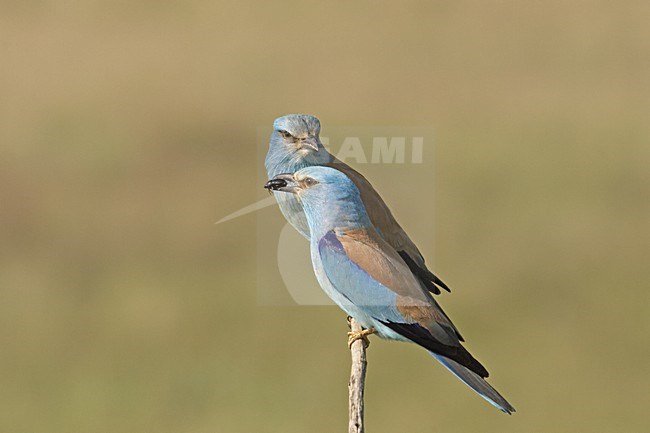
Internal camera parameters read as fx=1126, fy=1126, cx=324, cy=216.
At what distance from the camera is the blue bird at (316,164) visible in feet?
5.73

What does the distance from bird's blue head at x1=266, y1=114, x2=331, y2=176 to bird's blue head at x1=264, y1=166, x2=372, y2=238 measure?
0.16 m

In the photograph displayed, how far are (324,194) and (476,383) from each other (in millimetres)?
349

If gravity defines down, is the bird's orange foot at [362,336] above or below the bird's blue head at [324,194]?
below

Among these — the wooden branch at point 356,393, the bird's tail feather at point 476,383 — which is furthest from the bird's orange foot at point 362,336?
the bird's tail feather at point 476,383

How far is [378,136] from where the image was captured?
1.74 meters

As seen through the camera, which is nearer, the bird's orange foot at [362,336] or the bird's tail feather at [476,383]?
the bird's tail feather at [476,383]

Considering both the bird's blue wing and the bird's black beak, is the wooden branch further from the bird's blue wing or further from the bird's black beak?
the bird's black beak

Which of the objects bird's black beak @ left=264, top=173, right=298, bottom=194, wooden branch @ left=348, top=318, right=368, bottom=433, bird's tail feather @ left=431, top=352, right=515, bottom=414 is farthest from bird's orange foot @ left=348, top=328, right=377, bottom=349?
bird's black beak @ left=264, top=173, right=298, bottom=194

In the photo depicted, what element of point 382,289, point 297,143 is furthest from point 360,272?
point 297,143

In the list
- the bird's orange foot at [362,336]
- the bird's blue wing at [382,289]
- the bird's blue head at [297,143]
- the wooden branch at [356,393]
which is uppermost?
the bird's blue head at [297,143]

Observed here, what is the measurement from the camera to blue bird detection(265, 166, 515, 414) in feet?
5.23

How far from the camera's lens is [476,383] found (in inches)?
63.7

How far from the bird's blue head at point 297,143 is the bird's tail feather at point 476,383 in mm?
375

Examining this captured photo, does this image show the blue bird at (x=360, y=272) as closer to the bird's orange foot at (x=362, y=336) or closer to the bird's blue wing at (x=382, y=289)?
the bird's blue wing at (x=382, y=289)
